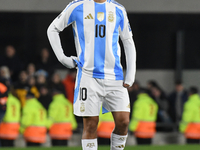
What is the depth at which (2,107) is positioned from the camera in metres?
7.63

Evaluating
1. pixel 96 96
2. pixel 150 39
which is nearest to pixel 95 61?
pixel 96 96

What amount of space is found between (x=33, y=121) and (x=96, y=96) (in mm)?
4991

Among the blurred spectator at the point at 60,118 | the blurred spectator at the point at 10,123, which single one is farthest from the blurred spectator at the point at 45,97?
the blurred spectator at the point at 10,123

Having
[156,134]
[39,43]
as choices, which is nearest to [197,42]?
[156,134]

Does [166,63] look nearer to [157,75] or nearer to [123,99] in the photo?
[157,75]

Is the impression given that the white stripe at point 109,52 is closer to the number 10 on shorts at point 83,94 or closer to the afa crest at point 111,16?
the afa crest at point 111,16

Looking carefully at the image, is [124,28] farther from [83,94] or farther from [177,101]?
[177,101]

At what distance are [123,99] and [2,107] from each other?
336cm

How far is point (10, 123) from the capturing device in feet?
30.7

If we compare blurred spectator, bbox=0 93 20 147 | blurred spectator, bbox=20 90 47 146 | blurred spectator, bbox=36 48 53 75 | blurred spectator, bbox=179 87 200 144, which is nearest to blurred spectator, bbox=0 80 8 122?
blurred spectator, bbox=0 93 20 147

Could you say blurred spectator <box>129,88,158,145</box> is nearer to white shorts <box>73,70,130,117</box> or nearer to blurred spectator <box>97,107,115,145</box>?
blurred spectator <box>97,107,115,145</box>

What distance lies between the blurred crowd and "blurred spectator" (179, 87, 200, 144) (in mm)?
742

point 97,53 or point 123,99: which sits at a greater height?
point 97,53

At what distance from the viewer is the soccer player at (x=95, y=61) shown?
470 cm
